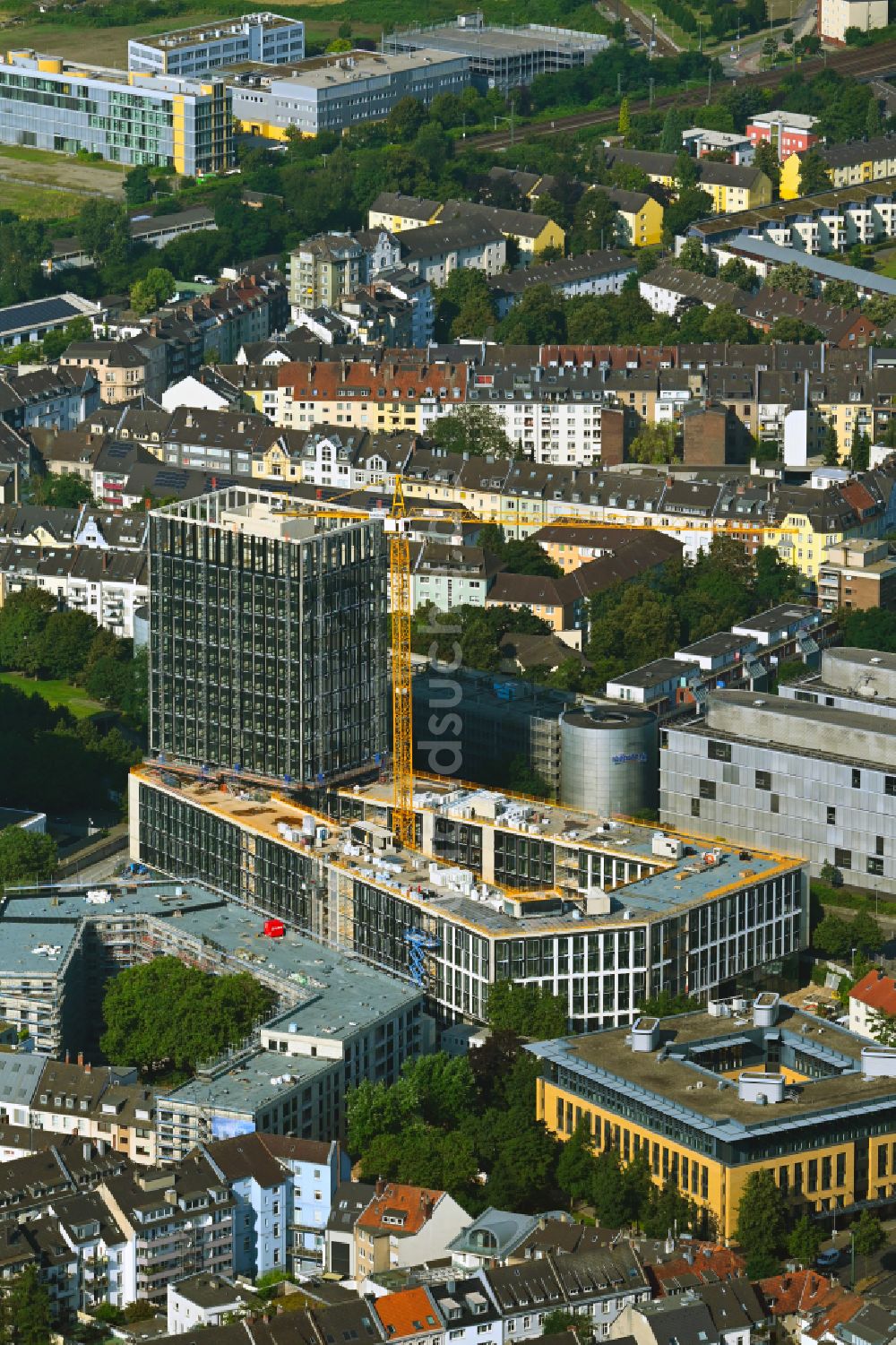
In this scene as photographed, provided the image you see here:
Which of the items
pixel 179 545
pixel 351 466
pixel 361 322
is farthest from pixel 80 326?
pixel 179 545

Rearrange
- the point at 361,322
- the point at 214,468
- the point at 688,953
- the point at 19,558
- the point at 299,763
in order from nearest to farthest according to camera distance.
Result: the point at 688,953
the point at 299,763
the point at 19,558
the point at 214,468
the point at 361,322

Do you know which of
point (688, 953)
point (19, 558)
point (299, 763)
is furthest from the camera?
point (19, 558)

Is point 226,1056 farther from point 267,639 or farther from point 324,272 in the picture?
point 324,272

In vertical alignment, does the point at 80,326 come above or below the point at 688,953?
above

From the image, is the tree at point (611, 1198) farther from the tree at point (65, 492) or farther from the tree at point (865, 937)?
the tree at point (65, 492)

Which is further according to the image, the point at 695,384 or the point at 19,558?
the point at 695,384

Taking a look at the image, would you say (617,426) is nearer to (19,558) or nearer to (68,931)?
(19,558)

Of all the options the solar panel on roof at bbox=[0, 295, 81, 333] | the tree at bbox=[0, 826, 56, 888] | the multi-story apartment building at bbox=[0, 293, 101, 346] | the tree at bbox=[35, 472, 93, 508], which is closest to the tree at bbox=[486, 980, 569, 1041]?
the tree at bbox=[0, 826, 56, 888]
